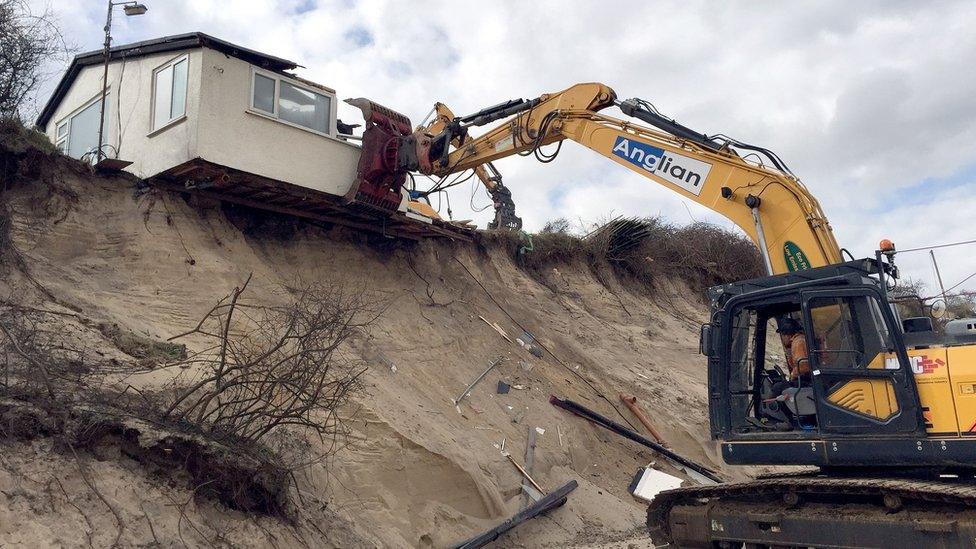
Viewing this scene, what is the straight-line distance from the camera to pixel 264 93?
13.1 metres

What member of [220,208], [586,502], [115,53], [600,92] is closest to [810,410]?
[586,502]

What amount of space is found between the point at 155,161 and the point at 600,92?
23.0ft

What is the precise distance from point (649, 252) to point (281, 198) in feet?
41.1

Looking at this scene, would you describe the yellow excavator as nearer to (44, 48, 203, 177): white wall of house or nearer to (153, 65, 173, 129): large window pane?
(44, 48, 203, 177): white wall of house

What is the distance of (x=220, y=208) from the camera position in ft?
43.9

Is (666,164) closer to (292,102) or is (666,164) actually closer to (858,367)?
(858,367)

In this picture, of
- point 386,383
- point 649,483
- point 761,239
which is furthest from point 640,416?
point 761,239

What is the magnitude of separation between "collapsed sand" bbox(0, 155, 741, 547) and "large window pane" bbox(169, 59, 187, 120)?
1.36 meters

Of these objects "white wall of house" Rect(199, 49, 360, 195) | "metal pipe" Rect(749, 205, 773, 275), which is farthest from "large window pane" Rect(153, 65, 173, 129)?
"metal pipe" Rect(749, 205, 773, 275)

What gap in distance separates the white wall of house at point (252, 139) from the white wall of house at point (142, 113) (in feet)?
0.70

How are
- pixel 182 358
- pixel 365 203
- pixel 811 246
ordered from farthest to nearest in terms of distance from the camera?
pixel 365 203 < pixel 182 358 < pixel 811 246

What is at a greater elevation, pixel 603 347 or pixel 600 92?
pixel 600 92

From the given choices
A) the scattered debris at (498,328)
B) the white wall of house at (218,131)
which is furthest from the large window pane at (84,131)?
the scattered debris at (498,328)

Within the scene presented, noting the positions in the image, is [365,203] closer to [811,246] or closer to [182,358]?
[182,358]
